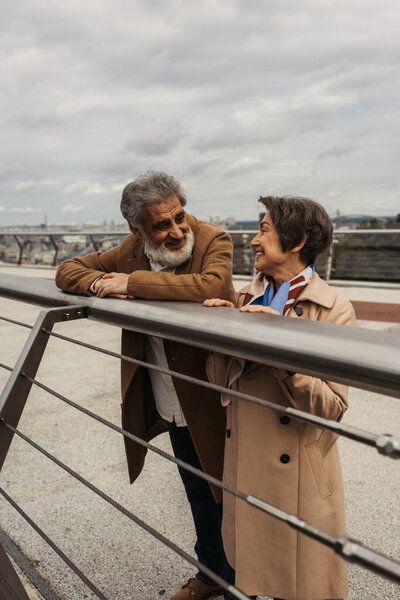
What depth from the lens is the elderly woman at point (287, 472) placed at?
5.46 ft

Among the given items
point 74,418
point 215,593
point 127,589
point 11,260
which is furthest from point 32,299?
point 11,260

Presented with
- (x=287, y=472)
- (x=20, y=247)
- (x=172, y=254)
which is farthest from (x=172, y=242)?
(x=20, y=247)

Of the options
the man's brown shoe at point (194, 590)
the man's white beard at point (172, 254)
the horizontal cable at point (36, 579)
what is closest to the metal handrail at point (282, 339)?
the man's white beard at point (172, 254)

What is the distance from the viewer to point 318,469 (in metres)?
1.68

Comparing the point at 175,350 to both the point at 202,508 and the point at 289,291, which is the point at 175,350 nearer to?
the point at 289,291

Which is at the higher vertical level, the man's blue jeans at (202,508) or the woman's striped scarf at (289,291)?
the woman's striped scarf at (289,291)

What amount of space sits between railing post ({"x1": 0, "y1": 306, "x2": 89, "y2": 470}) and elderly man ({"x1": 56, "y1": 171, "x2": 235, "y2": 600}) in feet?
1.29

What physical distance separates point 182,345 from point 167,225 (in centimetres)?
53

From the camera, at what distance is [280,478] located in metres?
1.67

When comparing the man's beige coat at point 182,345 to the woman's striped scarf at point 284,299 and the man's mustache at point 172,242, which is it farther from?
the woman's striped scarf at point 284,299

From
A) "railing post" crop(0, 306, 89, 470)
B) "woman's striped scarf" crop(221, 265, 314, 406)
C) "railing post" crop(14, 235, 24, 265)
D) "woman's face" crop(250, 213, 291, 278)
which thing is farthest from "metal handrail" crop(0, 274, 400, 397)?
"railing post" crop(14, 235, 24, 265)

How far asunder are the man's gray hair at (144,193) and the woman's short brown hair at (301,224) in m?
0.62

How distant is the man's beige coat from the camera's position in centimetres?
209

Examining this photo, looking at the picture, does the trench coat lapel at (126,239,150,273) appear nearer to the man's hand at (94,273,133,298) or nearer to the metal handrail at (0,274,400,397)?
the man's hand at (94,273,133,298)
